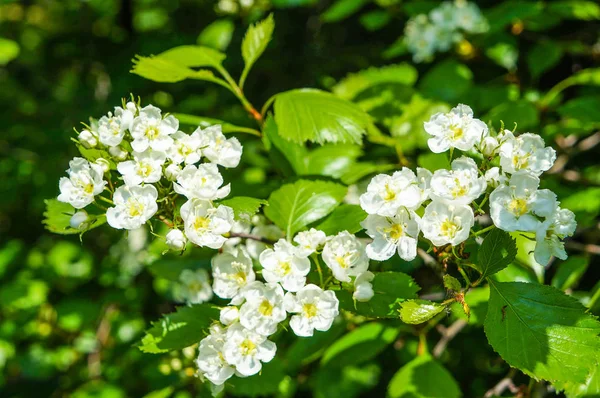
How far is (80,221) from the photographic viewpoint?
1371mm

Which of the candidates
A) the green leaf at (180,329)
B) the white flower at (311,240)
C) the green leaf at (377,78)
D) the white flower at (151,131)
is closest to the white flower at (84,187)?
the white flower at (151,131)

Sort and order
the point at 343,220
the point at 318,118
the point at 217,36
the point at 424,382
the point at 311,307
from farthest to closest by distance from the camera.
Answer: the point at 217,36 → the point at 424,382 → the point at 318,118 → the point at 343,220 → the point at 311,307

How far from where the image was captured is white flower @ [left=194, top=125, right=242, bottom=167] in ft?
4.52

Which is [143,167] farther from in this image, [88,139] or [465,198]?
[465,198]

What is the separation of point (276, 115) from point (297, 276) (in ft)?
1.93

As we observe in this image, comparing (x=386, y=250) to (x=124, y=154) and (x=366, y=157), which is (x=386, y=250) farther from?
(x=366, y=157)

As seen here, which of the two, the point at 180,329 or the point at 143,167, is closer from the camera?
the point at 143,167

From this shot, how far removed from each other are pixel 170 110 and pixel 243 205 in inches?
→ 50.1

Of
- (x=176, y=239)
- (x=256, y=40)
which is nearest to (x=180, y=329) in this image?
(x=176, y=239)

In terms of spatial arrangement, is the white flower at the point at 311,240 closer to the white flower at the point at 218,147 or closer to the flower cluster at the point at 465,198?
the flower cluster at the point at 465,198

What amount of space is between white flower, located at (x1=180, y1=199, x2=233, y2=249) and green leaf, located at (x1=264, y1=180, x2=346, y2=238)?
240 mm

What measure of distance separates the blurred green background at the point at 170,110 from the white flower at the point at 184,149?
904 millimetres

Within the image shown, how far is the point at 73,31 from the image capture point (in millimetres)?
3441

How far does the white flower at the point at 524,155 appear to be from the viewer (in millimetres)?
1208
